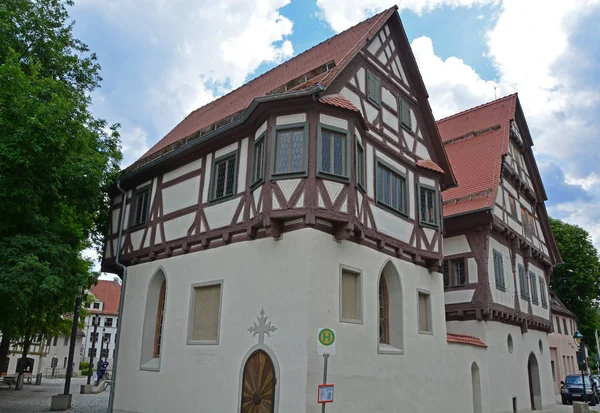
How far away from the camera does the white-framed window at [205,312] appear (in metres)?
14.4

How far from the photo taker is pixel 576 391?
29578 mm

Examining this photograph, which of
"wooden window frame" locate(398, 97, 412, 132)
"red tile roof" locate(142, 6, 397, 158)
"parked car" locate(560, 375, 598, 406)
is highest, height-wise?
"red tile roof" locate(142, 6, 397, 158)

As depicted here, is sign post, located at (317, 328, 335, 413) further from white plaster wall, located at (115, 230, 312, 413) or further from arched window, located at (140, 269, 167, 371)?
arched window, located at (140, 269, 167, 371)

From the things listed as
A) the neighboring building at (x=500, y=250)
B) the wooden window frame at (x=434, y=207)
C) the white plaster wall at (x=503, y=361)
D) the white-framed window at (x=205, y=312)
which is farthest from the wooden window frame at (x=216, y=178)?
the white plaster wall at (x=503, y=361)

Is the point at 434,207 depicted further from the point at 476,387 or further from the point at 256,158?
the point at 256,158

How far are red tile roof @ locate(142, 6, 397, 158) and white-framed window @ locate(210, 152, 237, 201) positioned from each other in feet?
4.96

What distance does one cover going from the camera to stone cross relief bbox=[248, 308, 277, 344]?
41.0ft

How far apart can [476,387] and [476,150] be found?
37.0 feet

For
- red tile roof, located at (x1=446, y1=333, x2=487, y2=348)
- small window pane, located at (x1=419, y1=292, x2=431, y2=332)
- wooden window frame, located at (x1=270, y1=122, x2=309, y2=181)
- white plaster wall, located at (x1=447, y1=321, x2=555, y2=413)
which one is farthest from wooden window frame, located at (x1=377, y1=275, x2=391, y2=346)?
white plaster wall, located at (x1=447, y1=321, x2=555, y2=413)

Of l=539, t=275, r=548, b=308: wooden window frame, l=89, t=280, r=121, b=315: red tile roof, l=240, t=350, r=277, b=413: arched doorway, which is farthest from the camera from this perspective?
l=89, t=280, r=121, b=315: red tile roof

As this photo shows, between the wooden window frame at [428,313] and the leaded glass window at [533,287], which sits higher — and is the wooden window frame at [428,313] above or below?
below

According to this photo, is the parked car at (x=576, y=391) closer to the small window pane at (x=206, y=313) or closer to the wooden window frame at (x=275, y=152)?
the small window pane at (x=206, y=313)

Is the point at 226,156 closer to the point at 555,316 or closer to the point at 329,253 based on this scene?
the point at 329,253

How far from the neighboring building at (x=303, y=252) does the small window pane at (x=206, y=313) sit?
0.05 meters
